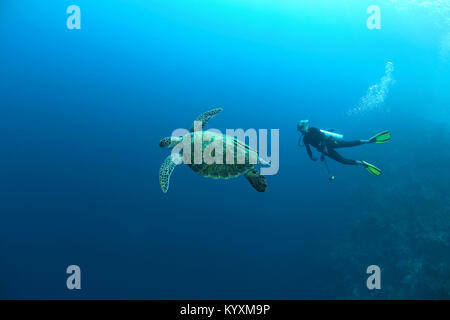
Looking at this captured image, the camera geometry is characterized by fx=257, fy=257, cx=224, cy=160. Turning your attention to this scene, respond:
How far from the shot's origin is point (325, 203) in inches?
1014

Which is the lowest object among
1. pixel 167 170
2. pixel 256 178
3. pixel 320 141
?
pixel 256 178

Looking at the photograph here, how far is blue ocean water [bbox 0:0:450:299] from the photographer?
62.4 feet

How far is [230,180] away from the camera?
30.4m

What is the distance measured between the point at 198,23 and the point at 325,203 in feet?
113

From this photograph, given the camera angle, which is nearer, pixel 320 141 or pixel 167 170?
pixel 167 170

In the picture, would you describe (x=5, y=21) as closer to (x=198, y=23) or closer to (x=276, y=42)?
(x=198, y=23)

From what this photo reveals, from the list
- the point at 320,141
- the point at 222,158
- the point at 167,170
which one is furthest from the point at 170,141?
the point at 320,141

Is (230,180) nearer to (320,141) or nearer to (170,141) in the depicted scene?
(320,141)

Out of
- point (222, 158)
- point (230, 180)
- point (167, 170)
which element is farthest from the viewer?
point (230, 180)

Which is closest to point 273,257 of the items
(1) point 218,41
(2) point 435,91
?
(2) point 435,91

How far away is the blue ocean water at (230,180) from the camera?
19.0 m

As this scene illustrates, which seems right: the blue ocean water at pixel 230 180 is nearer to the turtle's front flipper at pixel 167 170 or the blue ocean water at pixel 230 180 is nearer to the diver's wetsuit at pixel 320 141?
the diver's wetsuit at pixel 320 141

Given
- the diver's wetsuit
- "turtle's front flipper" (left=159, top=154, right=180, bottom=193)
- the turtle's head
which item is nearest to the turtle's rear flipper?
"turtle's front flipper" (left=159, top=154, right=180, bottom=193)

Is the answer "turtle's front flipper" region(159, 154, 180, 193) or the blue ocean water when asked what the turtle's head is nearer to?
"turtle's front flipper" region(159, 154, 180, 193)
